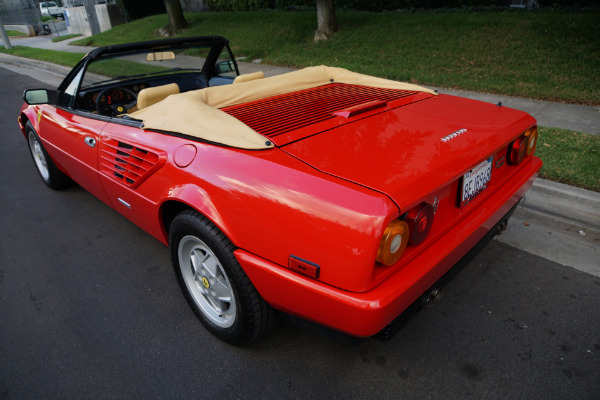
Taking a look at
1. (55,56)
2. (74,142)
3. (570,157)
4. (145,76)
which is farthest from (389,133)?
(55,56)

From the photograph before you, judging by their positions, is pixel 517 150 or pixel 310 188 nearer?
pixel 310 188

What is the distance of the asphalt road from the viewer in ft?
6.82

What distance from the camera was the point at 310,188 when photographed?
1.71m

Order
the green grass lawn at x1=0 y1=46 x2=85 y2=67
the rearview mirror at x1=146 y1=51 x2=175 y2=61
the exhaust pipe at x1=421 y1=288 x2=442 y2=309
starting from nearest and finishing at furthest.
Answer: the exhaust pipe at x1=421 y1=288 x2=442 y2=309
the rearview mirror at x1=146 y1=51 x2=175 y2=61
the green grass lawn at x1=0 y1=46 x2=85 y2=67

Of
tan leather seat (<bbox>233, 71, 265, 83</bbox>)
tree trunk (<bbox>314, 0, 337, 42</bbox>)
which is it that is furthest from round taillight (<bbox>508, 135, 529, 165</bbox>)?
tree trunk (<bbox>314, 0, 337, 42</bbox>)

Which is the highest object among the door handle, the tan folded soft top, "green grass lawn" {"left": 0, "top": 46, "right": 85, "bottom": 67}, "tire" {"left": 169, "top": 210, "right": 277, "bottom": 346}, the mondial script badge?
the tan folded soft top

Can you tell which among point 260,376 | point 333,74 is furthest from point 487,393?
point 333,74

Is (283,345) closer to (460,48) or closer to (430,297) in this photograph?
(430,297)

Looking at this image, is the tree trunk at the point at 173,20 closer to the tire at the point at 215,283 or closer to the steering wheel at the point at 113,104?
the steering wheel at the point at 113,104

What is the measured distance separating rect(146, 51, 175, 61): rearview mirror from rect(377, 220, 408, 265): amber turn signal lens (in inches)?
107

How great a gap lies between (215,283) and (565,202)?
296 centimetres

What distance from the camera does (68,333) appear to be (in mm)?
2496

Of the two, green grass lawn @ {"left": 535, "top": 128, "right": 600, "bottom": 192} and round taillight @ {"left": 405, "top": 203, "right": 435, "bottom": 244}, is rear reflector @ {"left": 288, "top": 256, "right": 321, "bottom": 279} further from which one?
green grass lawn @ {"left": 535, "top": 128, "right": 600, "bottom": 192}

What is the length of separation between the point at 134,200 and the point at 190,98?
0.75m
